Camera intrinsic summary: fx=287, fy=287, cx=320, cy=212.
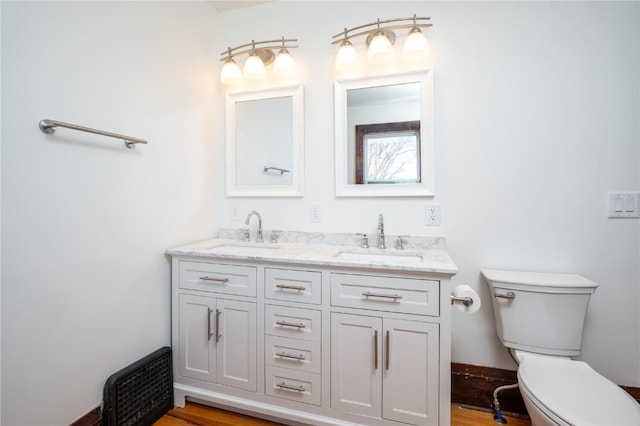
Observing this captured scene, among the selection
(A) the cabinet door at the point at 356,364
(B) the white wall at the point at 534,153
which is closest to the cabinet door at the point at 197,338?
(A) the cabinet door at the point at 356,364

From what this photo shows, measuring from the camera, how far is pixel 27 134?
1.05m

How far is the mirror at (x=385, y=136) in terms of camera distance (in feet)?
5.43

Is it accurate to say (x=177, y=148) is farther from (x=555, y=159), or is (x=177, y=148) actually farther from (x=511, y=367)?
(x=511, y=367)

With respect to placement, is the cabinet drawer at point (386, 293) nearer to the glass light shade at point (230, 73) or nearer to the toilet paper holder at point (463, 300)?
the toilet paper holder at point (463, 300)

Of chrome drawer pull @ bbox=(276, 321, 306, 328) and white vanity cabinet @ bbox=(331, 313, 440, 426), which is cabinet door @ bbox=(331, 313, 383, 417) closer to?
white vanity cabinet @ bbox=(331, 313, 440, 426)

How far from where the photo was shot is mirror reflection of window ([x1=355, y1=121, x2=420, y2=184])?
1686 millimetres

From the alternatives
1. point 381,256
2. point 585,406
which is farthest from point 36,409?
point 585,406

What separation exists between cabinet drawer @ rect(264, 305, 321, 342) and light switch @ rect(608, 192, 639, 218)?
1528mm

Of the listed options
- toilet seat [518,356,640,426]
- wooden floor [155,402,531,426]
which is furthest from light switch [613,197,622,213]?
wooden floor [155,402,531,426]

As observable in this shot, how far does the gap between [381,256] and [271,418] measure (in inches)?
39.1

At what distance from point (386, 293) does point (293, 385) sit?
0.64 m

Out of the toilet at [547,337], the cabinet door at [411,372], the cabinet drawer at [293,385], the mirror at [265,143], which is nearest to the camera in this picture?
the toilet at [547,337]

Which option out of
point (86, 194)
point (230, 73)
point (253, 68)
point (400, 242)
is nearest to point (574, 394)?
point (400, 242)

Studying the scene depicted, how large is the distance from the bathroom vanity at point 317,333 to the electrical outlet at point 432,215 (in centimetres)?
11
